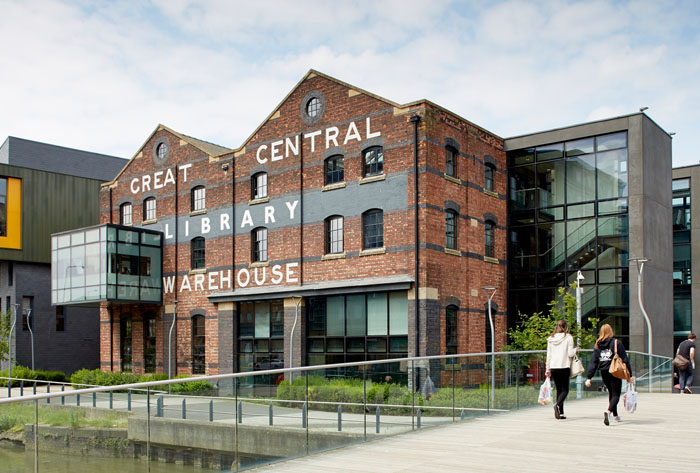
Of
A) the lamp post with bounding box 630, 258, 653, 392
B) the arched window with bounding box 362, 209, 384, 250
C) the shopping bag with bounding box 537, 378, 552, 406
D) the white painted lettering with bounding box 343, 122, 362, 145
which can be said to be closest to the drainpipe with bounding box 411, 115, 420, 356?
the arched window with bounding box 362, 209, 384, 250

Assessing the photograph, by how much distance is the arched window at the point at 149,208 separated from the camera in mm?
34250

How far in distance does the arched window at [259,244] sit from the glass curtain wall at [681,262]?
20130 millimetres

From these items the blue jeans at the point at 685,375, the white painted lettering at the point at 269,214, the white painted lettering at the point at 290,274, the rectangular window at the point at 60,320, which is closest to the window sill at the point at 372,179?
the white painted lettering at the point at 290,274

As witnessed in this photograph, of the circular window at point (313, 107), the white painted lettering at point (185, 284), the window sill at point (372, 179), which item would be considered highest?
the circular window at point (313, 107)

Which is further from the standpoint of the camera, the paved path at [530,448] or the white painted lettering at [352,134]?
the white painted lettering at [352,134]

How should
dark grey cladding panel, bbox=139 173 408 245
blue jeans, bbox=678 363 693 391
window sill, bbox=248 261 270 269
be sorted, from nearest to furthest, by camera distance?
blue jeans, bbox=678 363 693 391 → dark grey cladding panel, bbox=139 173 408 245 → window sill, bbox=248 261 270 269

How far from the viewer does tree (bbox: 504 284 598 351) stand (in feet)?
77.5

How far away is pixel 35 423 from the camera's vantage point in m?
6.75

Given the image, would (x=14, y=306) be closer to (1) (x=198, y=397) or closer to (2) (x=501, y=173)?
(2) (x=501, y=173)

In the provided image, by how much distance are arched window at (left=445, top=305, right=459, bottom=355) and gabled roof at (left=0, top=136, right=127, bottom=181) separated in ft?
111

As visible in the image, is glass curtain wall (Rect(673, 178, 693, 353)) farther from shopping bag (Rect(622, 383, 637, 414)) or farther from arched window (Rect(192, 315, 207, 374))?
shopping bag (Rect(622, 383, 637, 414))

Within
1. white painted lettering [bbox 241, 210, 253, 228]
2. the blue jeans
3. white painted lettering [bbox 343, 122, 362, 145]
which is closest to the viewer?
the blue jeans

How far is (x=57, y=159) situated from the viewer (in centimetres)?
5481

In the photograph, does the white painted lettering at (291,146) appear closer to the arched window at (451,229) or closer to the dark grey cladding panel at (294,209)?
the dark grey cladding panel at (294,209)
